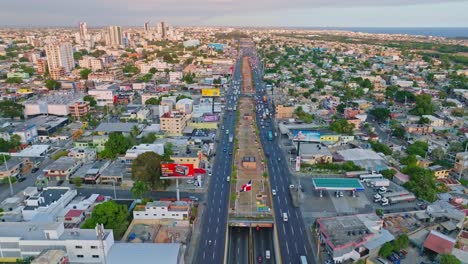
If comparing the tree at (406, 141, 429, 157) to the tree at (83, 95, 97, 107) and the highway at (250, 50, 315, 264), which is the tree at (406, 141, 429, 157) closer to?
the highway at (250, 50, 315, 264)

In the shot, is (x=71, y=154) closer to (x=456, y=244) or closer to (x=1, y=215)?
(x=1, y=215)

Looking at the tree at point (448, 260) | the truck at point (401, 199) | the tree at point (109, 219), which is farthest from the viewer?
the truck at point (401, 199)

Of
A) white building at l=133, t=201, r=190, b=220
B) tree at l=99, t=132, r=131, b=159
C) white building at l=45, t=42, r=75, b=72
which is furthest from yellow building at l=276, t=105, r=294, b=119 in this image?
white building at l=45, t=42, r=75, b=72

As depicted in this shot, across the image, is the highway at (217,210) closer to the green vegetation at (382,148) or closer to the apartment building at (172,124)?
the apartment building at (172,124)

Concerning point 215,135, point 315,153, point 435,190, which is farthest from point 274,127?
point 435,190

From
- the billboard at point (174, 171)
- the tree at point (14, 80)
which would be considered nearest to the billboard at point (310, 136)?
the billboard at point (174, 171)

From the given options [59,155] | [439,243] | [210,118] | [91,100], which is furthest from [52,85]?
[439,243]
